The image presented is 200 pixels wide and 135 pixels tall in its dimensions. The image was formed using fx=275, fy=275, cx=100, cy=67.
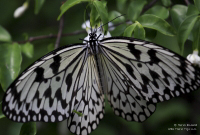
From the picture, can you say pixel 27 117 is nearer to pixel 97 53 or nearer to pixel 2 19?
pixel 97 53

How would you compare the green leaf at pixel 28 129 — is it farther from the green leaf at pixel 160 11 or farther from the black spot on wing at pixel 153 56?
the green leaf at pixel 160 11

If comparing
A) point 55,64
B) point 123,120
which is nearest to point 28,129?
point 55,64

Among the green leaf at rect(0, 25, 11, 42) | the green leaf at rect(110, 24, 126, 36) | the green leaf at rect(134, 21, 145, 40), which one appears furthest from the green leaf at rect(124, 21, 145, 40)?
the green leaf at rect(0, 25, 11, 42)

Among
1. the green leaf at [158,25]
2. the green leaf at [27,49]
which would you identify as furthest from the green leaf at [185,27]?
the green leaf at [27,49]

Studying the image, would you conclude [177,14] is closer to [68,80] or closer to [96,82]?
[96,82]

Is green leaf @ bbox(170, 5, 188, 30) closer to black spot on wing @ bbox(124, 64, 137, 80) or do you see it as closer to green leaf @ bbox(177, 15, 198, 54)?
green leaf @ bbox(177, 15, 198, 54)

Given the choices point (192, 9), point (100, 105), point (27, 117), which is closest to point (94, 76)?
point (100, 105)
